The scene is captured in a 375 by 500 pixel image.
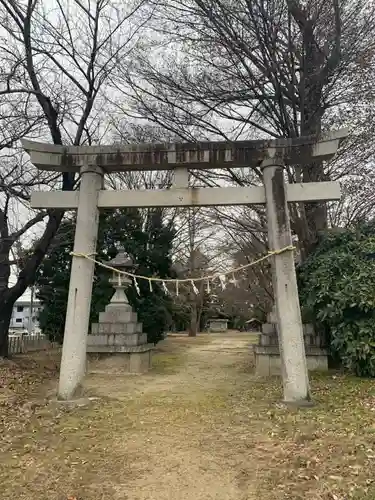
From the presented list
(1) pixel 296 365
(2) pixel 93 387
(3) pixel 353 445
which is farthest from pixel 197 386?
(3) pixel 353 445

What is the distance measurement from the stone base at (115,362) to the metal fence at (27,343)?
5.70 meters

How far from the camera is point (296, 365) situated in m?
6.36

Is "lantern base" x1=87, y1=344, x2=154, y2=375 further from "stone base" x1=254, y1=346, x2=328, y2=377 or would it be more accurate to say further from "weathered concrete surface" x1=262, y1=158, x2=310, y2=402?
"weathered concrete surface" x1=262, y1=158, x2=310, y2=402

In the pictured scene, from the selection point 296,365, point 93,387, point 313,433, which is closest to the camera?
point 313,433

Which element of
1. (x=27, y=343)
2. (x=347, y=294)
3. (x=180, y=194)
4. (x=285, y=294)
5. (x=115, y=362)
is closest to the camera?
(x=285, y=294)

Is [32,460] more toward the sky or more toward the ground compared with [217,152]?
more toward the ground

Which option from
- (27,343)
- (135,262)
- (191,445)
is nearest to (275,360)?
(191,445)

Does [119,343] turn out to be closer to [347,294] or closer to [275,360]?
[275,360]

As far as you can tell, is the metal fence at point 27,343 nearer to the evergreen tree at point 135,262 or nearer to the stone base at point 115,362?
the evergreen tree at point 135,262

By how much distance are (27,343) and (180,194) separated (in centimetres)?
1229

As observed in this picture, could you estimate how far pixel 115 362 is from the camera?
10.4 m

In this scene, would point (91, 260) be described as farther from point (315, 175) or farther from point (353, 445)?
point (315, 175)

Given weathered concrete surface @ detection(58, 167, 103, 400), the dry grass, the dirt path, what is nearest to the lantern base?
the dirt path

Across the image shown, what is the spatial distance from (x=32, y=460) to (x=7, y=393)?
3.23m
